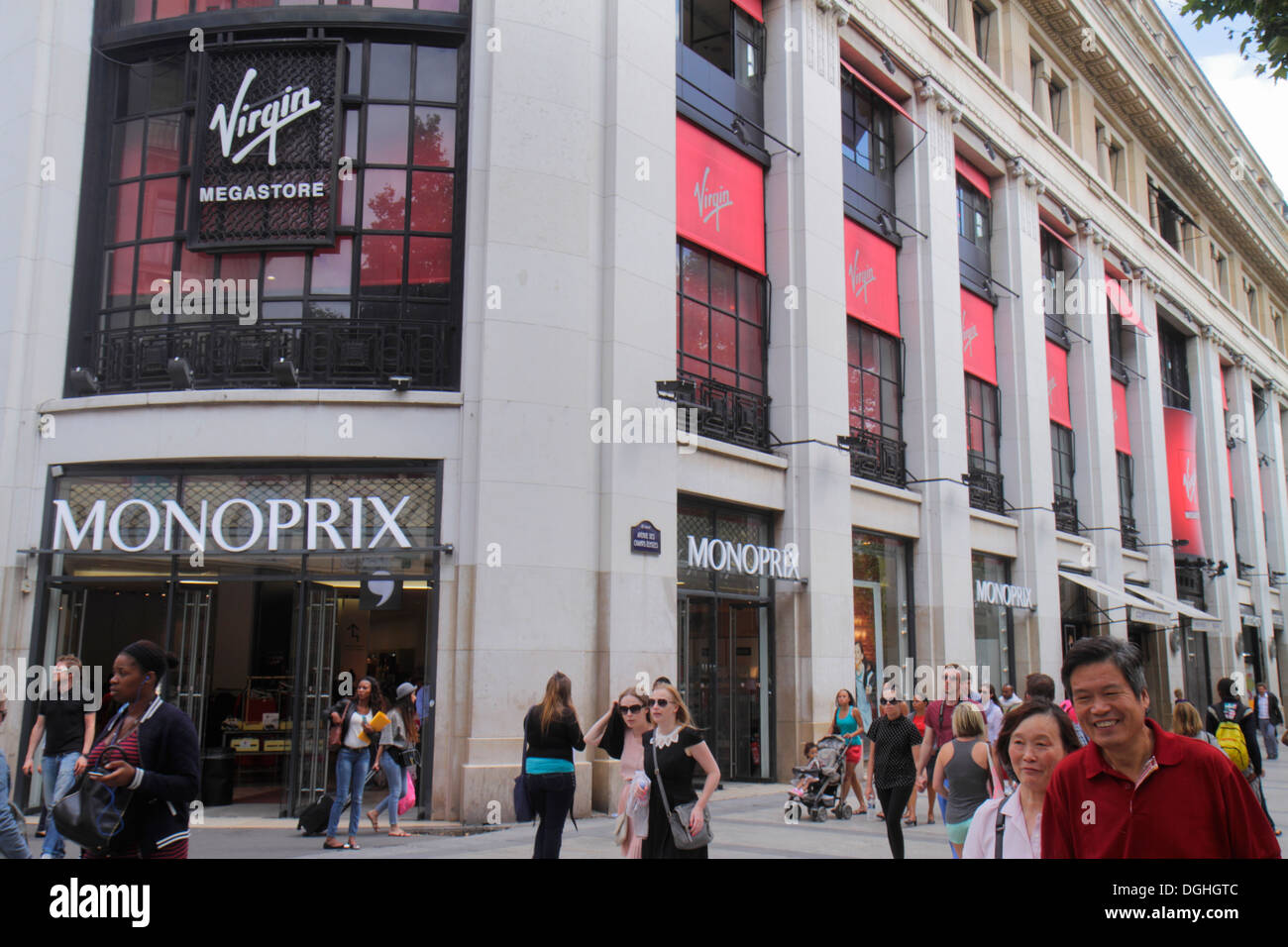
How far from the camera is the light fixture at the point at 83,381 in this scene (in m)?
14.1

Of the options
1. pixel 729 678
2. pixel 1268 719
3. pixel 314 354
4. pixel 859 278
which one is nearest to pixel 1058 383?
pixel 859 278

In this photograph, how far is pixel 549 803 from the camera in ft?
27.8

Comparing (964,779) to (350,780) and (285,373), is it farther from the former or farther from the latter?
(285,373)

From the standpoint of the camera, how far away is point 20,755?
13.4m

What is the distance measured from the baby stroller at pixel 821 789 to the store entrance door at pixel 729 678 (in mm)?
2461

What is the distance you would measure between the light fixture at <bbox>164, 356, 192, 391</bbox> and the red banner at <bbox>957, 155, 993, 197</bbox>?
706 inches

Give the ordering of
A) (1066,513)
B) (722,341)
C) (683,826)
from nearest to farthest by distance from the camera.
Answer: (683,826) → (722,341) → (1066,513)

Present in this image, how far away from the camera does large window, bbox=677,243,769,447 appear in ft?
54.3

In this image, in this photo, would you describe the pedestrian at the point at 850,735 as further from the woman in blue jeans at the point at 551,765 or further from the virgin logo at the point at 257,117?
the virgin logo at the point at 257,117

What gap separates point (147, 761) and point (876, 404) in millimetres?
17442

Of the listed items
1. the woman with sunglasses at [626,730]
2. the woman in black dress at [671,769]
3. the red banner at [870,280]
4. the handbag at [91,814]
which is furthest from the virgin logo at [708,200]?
the handbag at [91,814]
